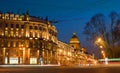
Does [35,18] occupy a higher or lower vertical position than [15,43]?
higher

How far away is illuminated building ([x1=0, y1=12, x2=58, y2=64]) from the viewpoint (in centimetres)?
11738

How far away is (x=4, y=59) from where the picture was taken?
11581cm

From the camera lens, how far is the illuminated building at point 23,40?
117m

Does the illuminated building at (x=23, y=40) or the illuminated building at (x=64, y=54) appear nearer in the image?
the illuminated building at (x=23, y=40)

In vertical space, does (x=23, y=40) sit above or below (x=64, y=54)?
above

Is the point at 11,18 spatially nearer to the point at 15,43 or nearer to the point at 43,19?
the point at 15,43

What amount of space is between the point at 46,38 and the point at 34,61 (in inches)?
577

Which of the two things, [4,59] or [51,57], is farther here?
[51,57]

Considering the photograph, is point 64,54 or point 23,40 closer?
point 23,40

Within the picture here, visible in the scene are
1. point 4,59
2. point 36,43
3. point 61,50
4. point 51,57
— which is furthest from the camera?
point 61,50

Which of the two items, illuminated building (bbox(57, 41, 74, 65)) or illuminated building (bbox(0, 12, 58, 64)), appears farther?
illuminated building (bbox(57, 41, 74, 65))

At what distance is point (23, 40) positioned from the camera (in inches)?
4756

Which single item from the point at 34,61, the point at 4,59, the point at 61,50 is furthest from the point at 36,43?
the point at 61,50

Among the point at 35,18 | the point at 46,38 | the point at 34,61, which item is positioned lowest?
the point at 34,61
